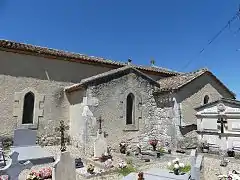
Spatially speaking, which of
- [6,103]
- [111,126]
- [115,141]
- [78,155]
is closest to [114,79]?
[111,126]

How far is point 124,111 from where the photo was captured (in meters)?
13.4

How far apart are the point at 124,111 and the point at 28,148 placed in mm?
6709

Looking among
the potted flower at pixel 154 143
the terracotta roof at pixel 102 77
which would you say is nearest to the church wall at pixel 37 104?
the terracotta roof at pixel 102 77

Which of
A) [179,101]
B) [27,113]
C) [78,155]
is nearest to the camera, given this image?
[78,155]

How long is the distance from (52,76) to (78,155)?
5.51 m

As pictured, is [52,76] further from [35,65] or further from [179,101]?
[179,101]

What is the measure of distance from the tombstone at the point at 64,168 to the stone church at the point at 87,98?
5.30 m

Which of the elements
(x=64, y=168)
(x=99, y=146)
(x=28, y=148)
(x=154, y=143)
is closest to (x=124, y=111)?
(x=154, y=143)

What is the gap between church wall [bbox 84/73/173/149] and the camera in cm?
1267

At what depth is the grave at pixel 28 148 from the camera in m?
7.41

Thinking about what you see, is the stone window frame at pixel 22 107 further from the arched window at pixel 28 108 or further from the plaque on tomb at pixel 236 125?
the plaque on tomb at pixel 236 125

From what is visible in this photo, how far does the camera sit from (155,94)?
14.9 metres

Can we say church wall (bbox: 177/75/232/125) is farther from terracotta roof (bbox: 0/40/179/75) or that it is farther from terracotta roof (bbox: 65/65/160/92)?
terracotta roof (bbox: 0/40/179/75)

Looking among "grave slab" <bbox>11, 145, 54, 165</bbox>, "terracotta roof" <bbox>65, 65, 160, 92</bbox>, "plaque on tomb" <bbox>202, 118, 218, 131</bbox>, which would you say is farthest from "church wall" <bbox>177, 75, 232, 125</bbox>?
"grave slab" <bbox>11, 145, 54, 165</bbox>
